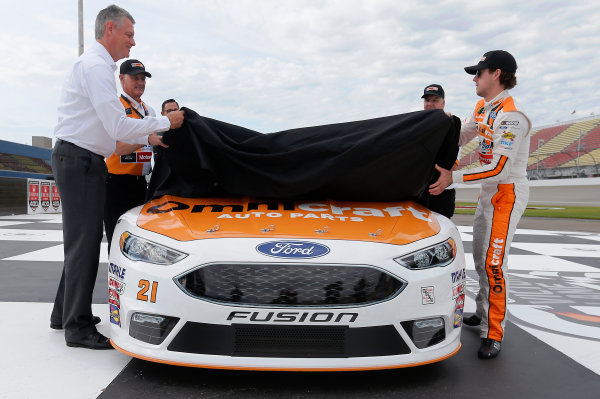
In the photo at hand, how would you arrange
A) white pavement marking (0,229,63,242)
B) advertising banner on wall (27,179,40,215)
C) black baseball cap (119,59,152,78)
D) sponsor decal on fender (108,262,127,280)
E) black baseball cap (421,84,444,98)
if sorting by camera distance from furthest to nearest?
advertising banner on wall (27,179,40,215)
white pavement marking (0,229,63,242)
black baseball cap (421,84,444,98)
black baseball cap (119,59,152,78)
sponsor decal on fender (108,262,127,280)

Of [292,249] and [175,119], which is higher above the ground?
[175,119]

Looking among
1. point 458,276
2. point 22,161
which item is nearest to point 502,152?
point 458,276

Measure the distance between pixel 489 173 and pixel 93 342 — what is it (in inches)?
102

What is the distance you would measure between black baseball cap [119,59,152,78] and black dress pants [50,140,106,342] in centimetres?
102

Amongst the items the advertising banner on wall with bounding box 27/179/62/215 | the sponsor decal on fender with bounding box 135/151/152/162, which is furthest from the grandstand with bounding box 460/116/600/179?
the sponsor decal on fender with bounding box 135/151/152/162

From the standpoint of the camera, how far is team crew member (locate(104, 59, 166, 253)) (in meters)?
3.40

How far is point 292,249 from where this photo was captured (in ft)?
7.50

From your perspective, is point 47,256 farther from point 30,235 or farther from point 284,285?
point 284,285

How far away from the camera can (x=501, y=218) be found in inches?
117

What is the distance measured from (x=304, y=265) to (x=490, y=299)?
1.43m

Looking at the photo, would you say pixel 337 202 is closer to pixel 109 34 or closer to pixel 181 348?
pixel 181 348

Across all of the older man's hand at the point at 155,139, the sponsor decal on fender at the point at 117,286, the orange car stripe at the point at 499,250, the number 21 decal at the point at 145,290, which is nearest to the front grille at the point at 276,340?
the number 21 decal at the point at 145,290

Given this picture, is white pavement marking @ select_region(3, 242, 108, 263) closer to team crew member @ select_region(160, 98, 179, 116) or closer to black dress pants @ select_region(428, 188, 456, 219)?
team crew member @ select_region(160, 98, 179, 116)

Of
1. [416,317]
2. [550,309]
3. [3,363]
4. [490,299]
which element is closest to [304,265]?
[416,317]
